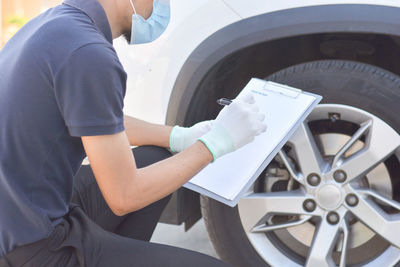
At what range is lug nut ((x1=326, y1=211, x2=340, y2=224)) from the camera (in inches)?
76.0

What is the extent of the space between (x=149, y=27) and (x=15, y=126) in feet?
1.64

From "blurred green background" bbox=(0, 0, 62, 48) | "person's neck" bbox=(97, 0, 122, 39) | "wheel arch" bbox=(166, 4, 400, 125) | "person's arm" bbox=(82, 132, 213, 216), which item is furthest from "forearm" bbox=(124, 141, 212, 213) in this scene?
"blurred green background" bbox=(0, 0, 62, 48)

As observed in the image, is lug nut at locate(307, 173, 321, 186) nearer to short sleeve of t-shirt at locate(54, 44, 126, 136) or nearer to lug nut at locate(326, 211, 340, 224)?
lug nut at locate(326, 211, 340, 224)

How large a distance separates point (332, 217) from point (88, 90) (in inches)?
41.8

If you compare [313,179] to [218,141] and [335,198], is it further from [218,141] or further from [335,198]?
[218,141]

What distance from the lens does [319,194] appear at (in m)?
1.92

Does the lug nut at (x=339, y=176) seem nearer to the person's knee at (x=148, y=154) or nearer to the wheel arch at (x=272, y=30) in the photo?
the wheel arch at (x=272, y=30)

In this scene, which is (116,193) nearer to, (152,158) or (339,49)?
(152,158)

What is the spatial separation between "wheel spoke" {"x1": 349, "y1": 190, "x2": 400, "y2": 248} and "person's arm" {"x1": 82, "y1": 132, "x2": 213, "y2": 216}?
669mm

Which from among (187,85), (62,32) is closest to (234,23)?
(187,85)

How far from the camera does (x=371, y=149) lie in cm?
187

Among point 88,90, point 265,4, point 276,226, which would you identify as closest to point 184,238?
point 276,226

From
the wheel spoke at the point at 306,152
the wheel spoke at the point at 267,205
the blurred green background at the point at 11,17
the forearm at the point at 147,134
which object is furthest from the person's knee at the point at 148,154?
the blurred green background at the point at 11,17

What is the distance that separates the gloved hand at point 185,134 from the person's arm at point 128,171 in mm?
372
